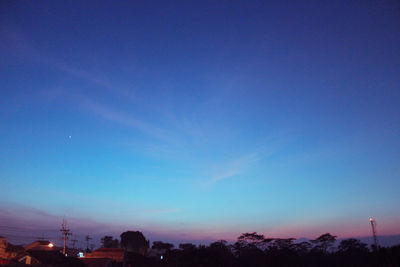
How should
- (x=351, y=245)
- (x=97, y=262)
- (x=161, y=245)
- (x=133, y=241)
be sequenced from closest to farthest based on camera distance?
(x=97, y=262)
(x=351, y=245)
(x=161, y=245)
(x=133, y=241)

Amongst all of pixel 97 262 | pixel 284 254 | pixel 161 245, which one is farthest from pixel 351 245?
pixel 161 245

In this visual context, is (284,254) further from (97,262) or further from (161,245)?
(161,245)

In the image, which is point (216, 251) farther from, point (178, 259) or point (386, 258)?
point (386, 258)

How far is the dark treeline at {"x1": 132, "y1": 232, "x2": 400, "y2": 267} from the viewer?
28070mm

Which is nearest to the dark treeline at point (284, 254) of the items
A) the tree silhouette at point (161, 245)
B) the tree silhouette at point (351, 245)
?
the tree silhouette at point (351, 245)

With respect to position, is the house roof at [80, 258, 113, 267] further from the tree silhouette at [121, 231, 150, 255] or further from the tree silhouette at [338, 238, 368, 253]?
the tree silhouette at [121, 231, 150, 255]

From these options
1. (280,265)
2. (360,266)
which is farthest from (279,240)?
(360,266)

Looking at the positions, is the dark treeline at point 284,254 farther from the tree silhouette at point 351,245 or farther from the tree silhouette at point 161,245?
the tree silhouette at point 161,245

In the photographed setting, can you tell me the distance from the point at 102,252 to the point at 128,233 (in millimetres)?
49678

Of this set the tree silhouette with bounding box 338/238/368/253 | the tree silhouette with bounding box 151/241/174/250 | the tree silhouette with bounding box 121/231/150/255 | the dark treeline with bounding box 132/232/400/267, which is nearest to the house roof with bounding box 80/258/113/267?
the dark treeline with bounding box 132/232/400/267

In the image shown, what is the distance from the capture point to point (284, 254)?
47.8m

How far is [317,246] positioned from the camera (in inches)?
2552

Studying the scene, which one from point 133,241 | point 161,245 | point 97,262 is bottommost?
point 161,245

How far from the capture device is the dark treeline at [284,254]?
28070 mm
